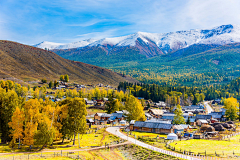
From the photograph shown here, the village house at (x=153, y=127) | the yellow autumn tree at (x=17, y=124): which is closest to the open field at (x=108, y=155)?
the yellow autumn tree at (x=17, y=124)

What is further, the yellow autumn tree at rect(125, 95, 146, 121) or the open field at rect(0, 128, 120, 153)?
the yellow autumn tree at rect(125, 95, 146, 121)

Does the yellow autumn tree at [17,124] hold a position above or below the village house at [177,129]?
above

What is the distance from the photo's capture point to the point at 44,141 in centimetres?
4669

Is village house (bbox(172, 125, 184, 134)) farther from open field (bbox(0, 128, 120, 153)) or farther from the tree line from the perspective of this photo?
the tree line

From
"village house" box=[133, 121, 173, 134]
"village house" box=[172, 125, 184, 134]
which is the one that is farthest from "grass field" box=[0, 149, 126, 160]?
"village house" box=[172, 125, 184, 134]

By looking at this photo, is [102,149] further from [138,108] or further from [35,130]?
[138,108]

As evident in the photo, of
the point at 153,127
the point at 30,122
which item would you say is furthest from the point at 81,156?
the point at 153,127

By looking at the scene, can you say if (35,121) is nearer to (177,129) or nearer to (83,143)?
(83,143)

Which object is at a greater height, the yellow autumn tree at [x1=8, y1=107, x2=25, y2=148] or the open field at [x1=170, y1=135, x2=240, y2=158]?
the yellow autumn tree at [x1=8, y1=107, x2=25, y2=148]

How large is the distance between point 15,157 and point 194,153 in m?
37.7

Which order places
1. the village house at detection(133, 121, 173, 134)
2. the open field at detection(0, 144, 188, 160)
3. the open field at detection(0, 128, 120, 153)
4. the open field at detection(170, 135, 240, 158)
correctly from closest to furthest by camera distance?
the open field at detection(0, 144, 188, 160), the open field at detection(170, 135, 240, 158), the open field at detection(0, 128, 120, 153), the village house at detection(133, 121, 173, 134)

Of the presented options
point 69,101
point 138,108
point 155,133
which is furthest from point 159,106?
point 69,101

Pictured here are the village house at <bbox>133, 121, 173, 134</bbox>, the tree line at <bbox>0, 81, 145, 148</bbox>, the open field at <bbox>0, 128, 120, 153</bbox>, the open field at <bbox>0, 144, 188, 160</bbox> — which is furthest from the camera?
the village house at <bbox>133, 121, 173, 134</bbox>

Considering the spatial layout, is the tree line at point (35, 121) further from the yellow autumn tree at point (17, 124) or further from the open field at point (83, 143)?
the open field at point (83, 143)
